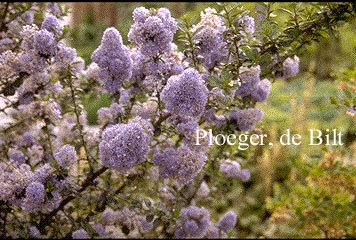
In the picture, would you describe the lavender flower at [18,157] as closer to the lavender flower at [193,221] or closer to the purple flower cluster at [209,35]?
the lavender flower at [193,221]

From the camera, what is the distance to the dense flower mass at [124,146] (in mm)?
1575

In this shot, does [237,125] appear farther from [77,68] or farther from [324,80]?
[324,80]

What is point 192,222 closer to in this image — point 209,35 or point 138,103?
point 138,103

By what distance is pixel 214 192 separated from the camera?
101 inches

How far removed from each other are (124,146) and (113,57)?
344mm

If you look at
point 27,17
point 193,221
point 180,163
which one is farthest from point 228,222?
point 27,17

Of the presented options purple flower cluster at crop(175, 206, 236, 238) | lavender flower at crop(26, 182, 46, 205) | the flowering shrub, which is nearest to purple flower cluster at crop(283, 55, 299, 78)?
the flowering shrub

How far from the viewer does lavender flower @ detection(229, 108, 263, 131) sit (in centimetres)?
202

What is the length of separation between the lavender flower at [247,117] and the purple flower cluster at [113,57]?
505mm

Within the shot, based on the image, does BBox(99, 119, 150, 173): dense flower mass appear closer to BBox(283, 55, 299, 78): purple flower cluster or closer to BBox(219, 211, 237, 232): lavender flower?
BBox(283, 55, 299, 78): purple flower cluster

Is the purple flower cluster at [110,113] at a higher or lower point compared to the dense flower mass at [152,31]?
lower

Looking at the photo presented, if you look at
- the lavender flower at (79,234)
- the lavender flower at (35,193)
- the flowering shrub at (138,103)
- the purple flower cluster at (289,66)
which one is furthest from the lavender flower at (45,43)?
the purple flower cluster at (289,66)

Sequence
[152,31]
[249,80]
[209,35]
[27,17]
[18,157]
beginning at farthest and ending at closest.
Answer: [27,17] → [18,157] → [249,80] → [209,35] → [152,31]

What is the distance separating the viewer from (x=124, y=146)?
1574 mm
